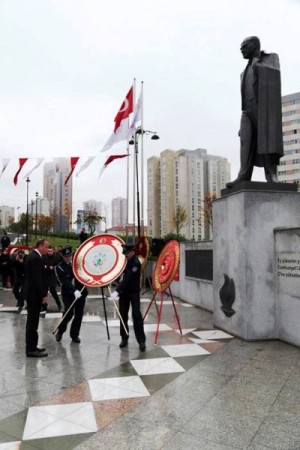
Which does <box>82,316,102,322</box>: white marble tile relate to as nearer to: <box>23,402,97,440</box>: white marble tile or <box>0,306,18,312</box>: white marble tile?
<box>0,306,18,312</box>: white marble tile

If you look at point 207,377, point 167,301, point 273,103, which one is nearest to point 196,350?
point 207,377

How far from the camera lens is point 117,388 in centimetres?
446

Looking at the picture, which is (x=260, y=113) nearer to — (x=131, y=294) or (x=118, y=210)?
(x=131, y=294)

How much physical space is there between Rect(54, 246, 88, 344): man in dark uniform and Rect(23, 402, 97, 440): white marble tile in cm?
298

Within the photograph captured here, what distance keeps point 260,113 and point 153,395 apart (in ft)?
17.8

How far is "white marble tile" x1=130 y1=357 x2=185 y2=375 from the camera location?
5.07m

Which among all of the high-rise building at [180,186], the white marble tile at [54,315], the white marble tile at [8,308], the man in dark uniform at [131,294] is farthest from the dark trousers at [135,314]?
the high-rise building at [180,186]

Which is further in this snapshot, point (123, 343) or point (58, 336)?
point (58, 336)

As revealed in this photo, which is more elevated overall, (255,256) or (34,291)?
(255,256)

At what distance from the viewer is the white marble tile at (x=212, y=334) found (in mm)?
7047

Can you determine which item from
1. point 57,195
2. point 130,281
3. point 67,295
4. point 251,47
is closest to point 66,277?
point 67,295

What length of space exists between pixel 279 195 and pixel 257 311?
220cm

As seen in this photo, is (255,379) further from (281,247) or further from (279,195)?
(279,195)

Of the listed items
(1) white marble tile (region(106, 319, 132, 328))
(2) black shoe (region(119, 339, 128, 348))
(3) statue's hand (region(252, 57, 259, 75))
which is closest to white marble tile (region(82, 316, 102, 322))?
(1) white marble tile (region(106, 319, 132, 328))
